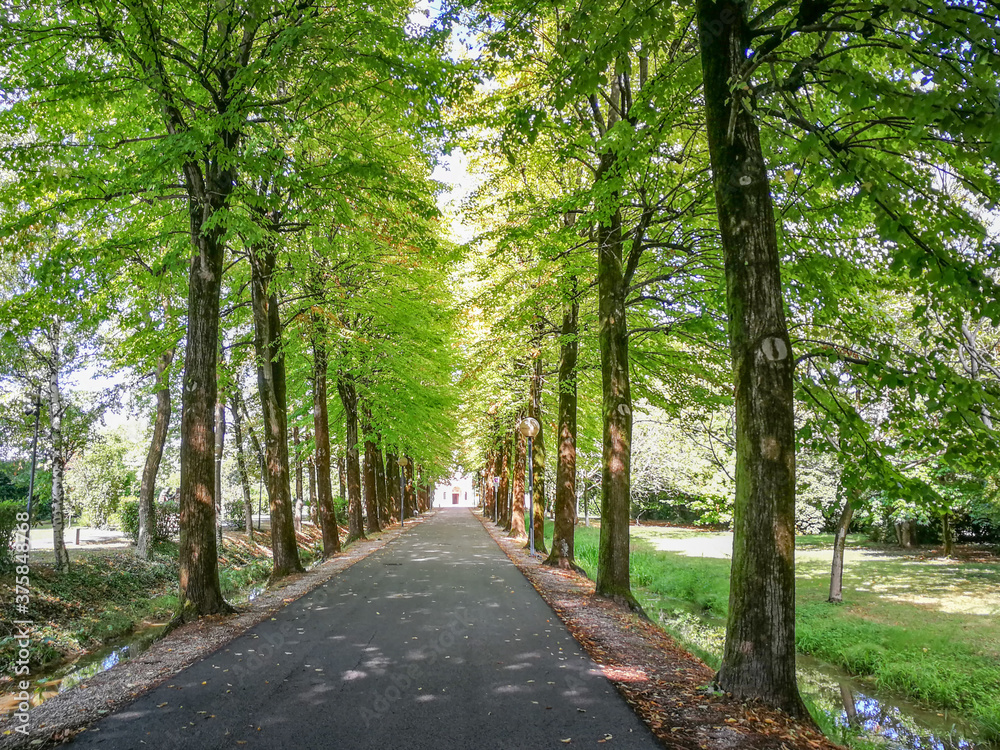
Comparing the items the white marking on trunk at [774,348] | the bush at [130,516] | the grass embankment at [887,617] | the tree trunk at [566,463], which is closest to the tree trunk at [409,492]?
the bush at [130,516]

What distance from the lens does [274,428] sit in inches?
518

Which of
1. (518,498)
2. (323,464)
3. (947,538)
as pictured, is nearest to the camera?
(323,464)

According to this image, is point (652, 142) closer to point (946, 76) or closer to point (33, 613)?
point (946, 76)

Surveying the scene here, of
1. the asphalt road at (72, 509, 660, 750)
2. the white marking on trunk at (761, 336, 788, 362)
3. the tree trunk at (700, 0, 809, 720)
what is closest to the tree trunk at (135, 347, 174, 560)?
the asphalt road at (72, 509, 660, 750)

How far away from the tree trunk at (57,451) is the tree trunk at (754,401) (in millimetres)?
12759

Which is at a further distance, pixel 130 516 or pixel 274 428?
pixel 130 516

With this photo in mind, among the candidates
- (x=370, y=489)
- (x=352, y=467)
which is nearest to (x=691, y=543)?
(x=370, y=489)

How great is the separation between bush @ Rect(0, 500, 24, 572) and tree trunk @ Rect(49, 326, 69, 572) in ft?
2.49

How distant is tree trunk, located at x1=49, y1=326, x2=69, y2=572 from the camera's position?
11766mm

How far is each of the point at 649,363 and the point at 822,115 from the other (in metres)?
6.58

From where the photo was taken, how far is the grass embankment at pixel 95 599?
29.5ft

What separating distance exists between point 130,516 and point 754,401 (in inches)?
894

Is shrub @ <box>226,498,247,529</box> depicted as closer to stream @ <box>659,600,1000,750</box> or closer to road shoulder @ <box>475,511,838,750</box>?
road shoulder @ <box>475,511,838,750</box>

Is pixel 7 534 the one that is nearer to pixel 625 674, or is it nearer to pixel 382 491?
pixel 625 674
